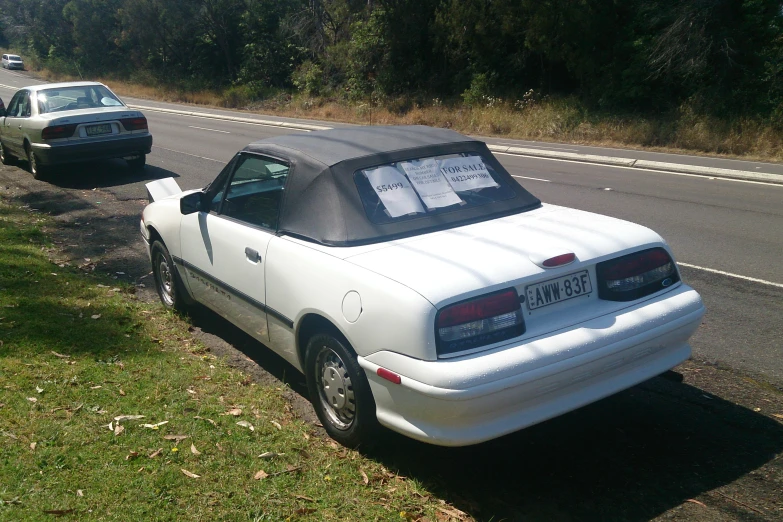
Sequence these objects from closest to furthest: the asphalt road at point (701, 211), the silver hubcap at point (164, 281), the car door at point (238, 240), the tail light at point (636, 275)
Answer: the tail light at point (636, 275) → the car door at point (238, 240) → the asphalt road at point (701, 211) → the silver hubcap at point (164, 281)

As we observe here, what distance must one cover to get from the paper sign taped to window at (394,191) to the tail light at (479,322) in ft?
3.41

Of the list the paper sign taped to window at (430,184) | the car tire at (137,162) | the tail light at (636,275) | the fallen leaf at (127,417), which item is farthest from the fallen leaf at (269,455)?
the car tire at (137,162)

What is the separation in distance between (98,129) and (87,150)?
1.48 ft

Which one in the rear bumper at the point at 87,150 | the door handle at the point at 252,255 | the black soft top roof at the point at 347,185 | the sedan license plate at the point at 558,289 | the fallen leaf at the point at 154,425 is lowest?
the rear bumper at the point at 87,150

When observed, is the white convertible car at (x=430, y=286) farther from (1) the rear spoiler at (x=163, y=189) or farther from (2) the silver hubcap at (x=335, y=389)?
(1) the rear spoiler at (x=163, y=189)

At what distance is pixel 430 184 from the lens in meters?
4.67

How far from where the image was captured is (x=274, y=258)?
14.7 ft

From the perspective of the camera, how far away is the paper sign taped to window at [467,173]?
4.79 meters

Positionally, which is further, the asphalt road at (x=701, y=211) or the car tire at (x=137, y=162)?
the car tire at (x=137, y=162)

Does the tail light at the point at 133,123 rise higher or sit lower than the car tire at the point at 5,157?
higher

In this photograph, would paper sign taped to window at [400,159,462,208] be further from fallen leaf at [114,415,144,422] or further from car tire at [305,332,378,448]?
fallen leaf at [114,415,144,422]

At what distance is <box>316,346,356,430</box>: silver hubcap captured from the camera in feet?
13.1

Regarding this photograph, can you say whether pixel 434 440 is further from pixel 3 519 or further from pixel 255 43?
pixel 255 43

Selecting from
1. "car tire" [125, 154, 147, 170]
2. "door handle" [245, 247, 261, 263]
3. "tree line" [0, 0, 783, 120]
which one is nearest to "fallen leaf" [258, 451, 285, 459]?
"door handle" [245, 247, 261, 263]
